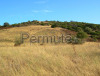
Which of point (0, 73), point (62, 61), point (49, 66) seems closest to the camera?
point (0, 73)

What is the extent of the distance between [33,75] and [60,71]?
2.52 ft

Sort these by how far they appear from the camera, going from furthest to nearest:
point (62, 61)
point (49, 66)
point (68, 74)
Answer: point (62, 61) < point (49, 66) < point (68, 74)

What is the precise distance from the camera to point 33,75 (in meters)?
3.45

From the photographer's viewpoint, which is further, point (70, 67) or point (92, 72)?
point (70, 67)

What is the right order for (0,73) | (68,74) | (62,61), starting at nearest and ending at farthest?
1. (68,74)
2. (0,73)
3. (62,61)

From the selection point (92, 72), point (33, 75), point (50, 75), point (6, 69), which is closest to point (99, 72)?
point (92, 72)

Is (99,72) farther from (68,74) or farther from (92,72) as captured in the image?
(68,74)

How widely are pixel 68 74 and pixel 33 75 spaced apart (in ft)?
3.16

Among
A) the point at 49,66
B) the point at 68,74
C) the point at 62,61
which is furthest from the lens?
the point at 62,61

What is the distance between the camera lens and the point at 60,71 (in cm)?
356

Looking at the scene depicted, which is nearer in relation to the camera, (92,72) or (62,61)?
(92,72)

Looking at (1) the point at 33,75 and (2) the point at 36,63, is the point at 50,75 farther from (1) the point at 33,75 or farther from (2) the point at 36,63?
(2) the point at 36,63

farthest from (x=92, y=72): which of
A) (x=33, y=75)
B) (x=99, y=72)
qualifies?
(x=33, y=75)

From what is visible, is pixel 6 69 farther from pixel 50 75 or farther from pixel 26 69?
pixel 50 75
